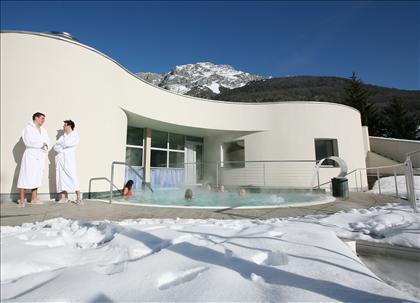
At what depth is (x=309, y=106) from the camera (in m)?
8.45

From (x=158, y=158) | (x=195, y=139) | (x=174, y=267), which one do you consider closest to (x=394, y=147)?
(x=195, y=139)

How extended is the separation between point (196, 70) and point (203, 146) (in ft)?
387

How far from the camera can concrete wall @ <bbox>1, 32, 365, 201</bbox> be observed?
866mm

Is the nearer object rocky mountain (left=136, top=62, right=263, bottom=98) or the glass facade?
the glass facade

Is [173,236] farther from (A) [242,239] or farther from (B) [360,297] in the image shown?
(B) [360,297]

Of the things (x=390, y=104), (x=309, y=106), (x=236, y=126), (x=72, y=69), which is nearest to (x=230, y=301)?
(x=72, y=69)

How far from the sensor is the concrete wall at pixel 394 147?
36.2 feet

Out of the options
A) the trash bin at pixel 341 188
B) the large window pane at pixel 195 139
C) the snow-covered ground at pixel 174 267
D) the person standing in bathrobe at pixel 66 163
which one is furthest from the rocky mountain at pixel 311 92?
the person standing in bathrobe at pixel 66 163

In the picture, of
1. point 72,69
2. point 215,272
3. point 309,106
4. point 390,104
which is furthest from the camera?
point 390,104

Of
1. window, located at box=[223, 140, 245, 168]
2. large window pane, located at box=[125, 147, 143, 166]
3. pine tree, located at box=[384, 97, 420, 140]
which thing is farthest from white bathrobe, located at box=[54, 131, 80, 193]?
pine tree, located at box=[384, 97, 420, 140]

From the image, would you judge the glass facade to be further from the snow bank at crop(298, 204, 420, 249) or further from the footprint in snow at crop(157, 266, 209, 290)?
the footprint in snow at crop(157, 266, 209, 290)

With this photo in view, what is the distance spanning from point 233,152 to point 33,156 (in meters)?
8.47

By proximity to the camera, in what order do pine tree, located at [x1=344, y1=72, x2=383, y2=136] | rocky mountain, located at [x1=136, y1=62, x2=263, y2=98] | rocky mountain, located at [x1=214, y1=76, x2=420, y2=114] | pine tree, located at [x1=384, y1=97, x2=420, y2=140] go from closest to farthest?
pine tree, located at [x1=384, y1=97, x2=420, y2=140]
pine tree, located at [x1=344, y1=72, x2=383, y2=136]
rocky mountain, located at [x1=214, y1=76, x2=420, y2=114]
rocky mountain, located at [x1=136, y1=62, x2=263, y2=98]

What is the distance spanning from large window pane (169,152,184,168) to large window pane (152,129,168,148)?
49 cm
